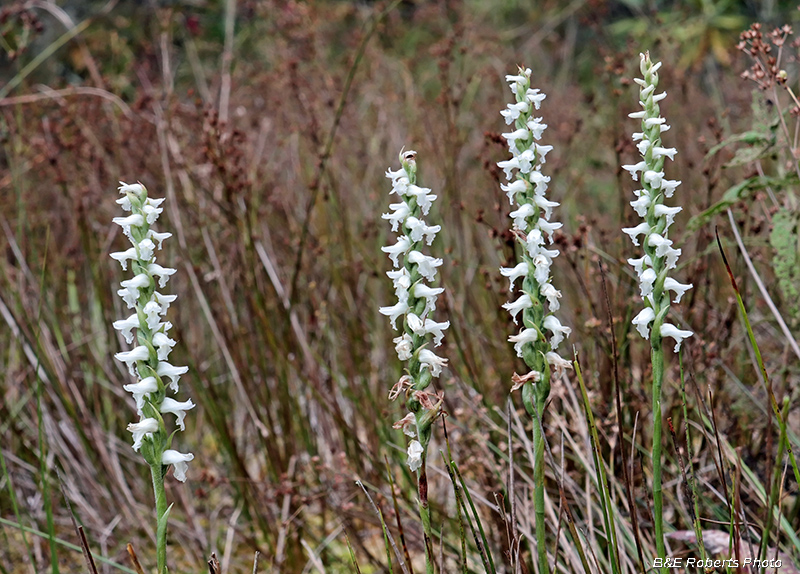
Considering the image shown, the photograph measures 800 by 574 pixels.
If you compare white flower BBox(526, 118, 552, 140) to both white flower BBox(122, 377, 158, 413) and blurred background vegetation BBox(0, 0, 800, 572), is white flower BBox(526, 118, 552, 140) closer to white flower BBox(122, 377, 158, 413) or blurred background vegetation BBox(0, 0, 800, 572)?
blurred background vegetation BBox(0, 0, 800, 572)

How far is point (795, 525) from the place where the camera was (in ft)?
7.77

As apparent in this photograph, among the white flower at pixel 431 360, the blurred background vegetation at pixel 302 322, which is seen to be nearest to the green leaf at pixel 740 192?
the blurred background vegetation at pixel 302 322

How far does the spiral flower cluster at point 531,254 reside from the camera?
139 cm

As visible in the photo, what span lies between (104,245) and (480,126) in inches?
109

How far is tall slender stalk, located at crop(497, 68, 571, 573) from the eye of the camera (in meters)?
1.39

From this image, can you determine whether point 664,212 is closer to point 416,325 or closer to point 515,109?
point 515,109

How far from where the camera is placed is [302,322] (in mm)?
3434

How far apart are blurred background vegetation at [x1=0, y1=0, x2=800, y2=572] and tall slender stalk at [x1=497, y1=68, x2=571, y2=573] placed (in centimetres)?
17

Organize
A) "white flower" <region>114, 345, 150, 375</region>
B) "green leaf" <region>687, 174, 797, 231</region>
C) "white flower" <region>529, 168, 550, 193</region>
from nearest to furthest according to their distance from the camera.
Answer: "white flower" <region>114, 345, 150, 375</region>, "white flower" <region>529, 168, 550, 193</region>, "green leaf" <region>687, 174, 797, 231</region>

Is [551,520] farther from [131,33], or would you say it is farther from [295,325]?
[131,33]

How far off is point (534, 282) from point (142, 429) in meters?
0.79

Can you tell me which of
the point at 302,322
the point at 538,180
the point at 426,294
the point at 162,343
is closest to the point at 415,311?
the point at 426,294

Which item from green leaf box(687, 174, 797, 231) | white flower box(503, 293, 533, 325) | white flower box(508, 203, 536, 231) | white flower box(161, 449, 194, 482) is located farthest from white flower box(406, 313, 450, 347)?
green leaf box(687, 174, 797, 231)

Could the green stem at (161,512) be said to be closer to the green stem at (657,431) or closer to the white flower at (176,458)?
the white flower at (176,458)
